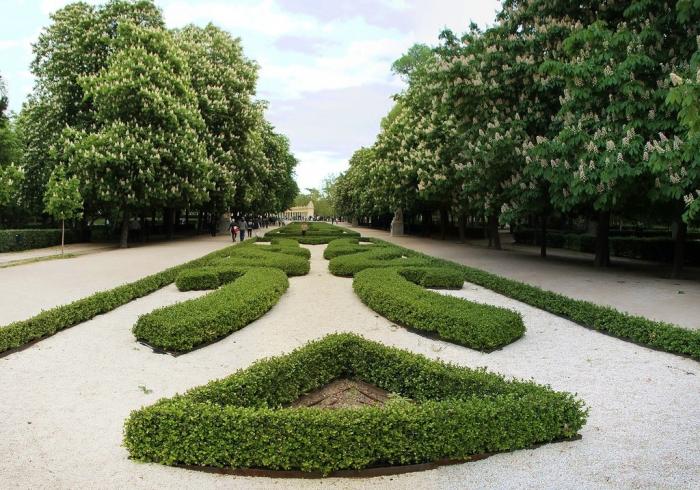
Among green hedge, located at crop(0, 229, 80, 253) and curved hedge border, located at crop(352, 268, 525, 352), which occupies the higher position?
curved hedge border, located at crop(352, 268, 525, 352)

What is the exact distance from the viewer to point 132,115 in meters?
26.7

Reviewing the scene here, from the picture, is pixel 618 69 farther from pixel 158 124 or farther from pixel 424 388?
pixel 158 124

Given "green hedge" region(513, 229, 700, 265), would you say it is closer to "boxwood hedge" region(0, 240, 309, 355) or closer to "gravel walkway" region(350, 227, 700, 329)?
"gravel walkway" region(350, 227, 700, 329)

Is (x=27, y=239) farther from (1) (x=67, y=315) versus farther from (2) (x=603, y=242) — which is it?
(2) (x=603, y=242)

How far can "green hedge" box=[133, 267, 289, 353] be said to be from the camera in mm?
7957

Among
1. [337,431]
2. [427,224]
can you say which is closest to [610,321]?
[337,431]

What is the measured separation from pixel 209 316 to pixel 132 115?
21639 mm

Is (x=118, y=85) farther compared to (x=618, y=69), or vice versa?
(x=118, y=85)

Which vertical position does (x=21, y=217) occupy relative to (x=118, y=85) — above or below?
below

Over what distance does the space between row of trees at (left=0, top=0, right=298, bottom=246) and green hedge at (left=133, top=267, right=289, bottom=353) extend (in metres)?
16.1

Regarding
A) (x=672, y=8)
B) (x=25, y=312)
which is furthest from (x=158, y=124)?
(x=672, y=8)

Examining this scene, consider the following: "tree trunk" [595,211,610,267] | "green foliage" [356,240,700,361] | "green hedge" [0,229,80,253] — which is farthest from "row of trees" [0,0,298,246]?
"tree trunk" [595,211,610,267]

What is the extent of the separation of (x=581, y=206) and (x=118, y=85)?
69.6 feet

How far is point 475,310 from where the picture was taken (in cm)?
935
